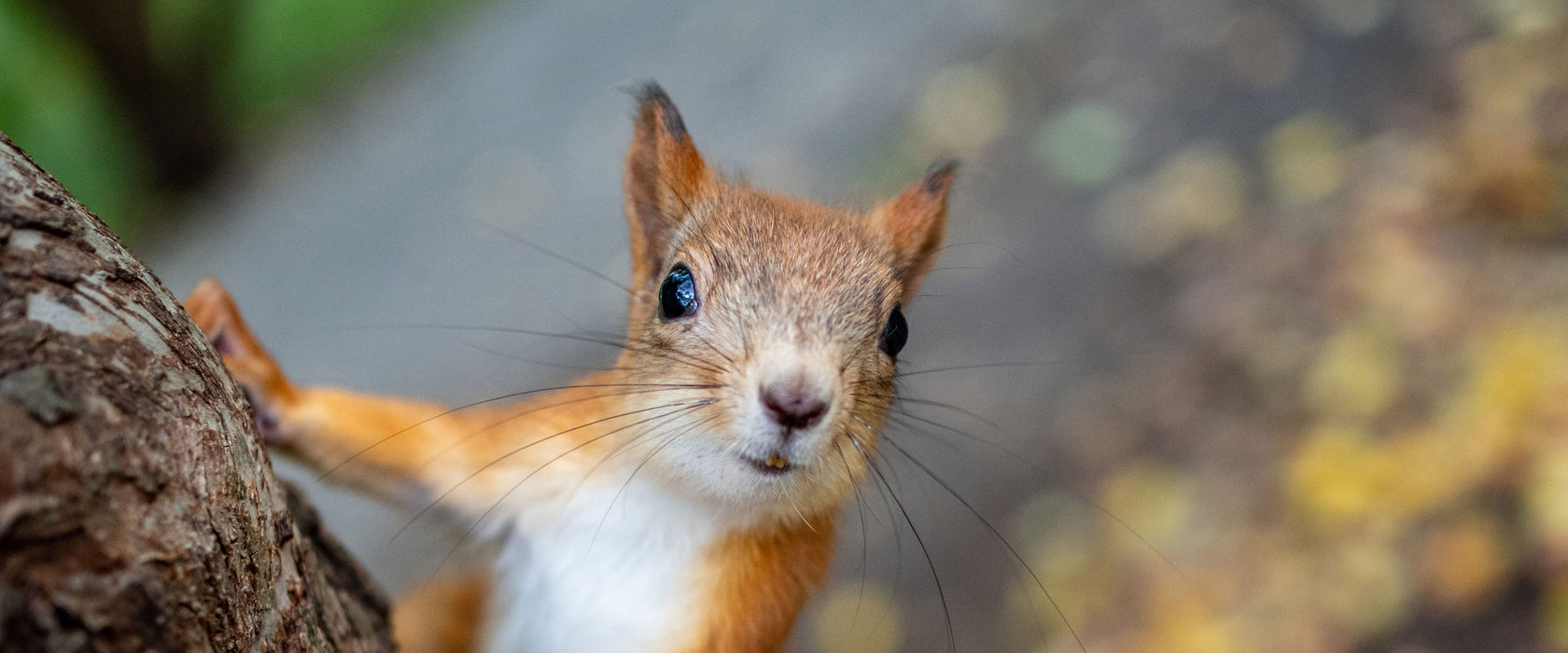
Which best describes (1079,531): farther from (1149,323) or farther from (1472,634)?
(1472,634)

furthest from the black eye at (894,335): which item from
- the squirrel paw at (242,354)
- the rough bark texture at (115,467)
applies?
the squirrel paw at (242,354)

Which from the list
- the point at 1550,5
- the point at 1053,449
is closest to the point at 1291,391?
the point at 1053,449

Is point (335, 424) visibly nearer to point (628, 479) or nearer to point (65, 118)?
point (628, 479)

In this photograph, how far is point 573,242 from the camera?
14.0 feet

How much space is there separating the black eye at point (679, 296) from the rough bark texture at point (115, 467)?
0.75 m

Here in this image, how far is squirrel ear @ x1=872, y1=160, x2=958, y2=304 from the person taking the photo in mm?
2055

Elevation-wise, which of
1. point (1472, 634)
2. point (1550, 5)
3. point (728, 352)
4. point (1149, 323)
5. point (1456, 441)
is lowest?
point (1472, 634)

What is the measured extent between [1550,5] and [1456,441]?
5.34ft

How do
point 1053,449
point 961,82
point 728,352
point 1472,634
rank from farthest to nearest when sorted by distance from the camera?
1. point 961,82
2. point 1053,449
3. point 1472,634
4. point 728,352

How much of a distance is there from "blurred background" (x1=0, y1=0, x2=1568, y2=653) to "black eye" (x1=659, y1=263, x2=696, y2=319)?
20.8 inches

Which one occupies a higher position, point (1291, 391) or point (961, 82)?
point (961, 82)

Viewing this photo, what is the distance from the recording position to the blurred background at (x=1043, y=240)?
9.34ft

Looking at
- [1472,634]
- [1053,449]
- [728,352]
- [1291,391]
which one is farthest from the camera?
[1053,449]

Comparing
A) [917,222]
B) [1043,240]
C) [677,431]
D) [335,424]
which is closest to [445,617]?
[335,424]
